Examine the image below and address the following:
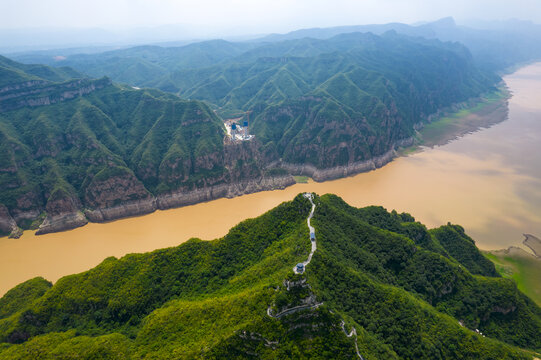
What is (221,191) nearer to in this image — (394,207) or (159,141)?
(159,141)

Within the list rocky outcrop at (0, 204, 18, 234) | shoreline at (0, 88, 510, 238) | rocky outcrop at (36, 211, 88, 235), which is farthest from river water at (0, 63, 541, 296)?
rocky outcrop at (0, 204, 18, 234)

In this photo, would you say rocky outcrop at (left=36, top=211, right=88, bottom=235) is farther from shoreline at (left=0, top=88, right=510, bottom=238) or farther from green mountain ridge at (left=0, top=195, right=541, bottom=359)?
green mountain ridge at (left=0, top=195, right=541, bottom=359)

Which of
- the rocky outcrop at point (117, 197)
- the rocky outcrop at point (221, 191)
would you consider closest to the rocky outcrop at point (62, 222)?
the rocky outcrop at point (117, 197)

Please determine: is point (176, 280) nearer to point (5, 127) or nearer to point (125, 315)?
point (125, 315)

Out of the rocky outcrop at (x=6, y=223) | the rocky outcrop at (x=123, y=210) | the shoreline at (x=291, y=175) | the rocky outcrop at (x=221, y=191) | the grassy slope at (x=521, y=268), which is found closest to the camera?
the grassy slope at (x=521, y=268)

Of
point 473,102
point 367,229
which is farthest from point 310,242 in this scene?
point 473,102

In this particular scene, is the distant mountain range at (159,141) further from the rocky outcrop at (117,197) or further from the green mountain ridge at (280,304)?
the green mountain ridge at (280,304)

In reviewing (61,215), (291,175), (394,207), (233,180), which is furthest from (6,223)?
(394,207)
